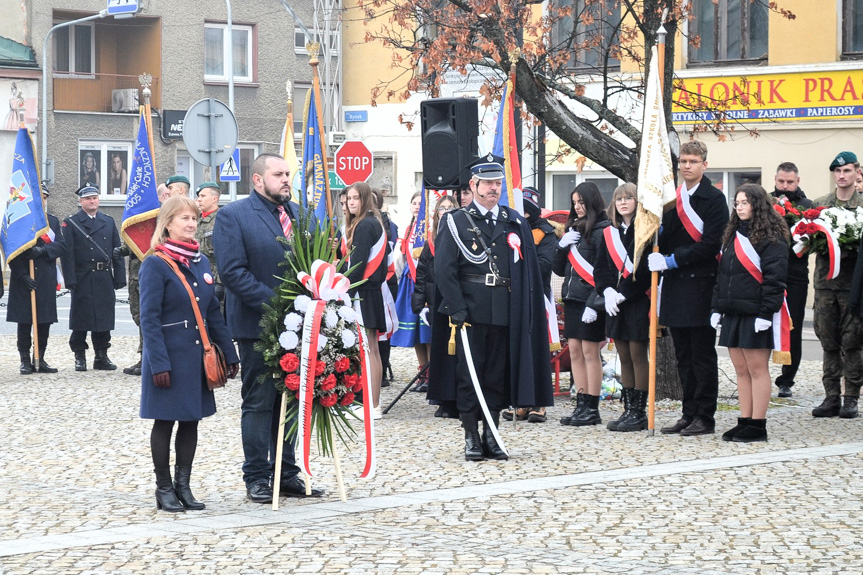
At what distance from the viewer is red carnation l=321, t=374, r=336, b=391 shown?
7.84m

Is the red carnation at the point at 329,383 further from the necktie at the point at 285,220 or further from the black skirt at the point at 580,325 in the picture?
the black skirt at the point at 580,325

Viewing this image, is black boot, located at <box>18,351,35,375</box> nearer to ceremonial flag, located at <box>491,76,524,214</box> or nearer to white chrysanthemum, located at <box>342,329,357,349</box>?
ceremonial flag, located at <box>491,76,524,214</box>

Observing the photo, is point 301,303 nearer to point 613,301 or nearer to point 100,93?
point 613,301

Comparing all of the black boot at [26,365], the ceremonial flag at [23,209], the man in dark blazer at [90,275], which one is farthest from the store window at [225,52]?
the black boot at [26,365]

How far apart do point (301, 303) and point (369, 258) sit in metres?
3.79

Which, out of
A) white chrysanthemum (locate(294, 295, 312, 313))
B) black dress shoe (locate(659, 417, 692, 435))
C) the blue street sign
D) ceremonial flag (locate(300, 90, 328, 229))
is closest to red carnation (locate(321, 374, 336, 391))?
white chrysanthemum (locate(294, 295, 312, 313))

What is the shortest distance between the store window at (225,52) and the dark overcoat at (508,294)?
3341cm

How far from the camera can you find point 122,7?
3431 centimetres

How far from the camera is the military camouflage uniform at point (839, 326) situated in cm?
1173

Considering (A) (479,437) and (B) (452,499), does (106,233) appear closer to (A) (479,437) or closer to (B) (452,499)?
(A) (479,437)

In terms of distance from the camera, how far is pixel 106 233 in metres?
16.2

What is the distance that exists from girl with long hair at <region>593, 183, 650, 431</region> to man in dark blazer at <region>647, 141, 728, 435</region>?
0.20 metres

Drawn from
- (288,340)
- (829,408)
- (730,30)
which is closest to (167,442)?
(288,340)

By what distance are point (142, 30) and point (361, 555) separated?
37.3 m
